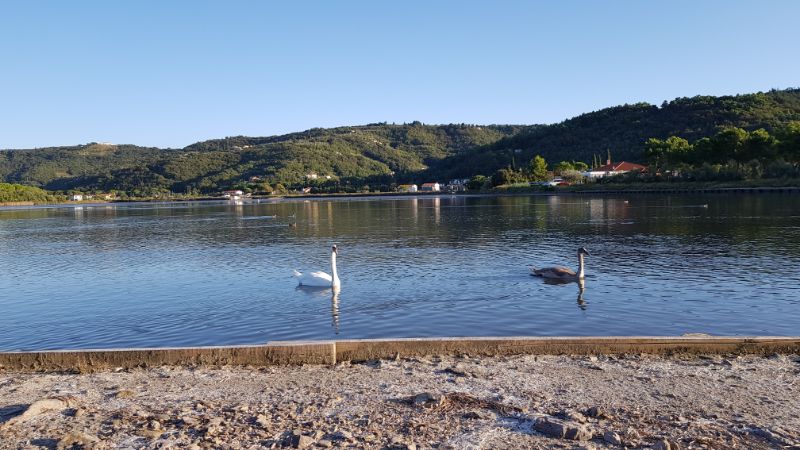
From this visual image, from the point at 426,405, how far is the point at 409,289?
39.1 ft

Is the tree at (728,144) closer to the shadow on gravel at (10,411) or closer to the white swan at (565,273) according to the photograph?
the white swan at (565,273)

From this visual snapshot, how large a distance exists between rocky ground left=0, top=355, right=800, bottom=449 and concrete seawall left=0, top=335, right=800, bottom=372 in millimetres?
292

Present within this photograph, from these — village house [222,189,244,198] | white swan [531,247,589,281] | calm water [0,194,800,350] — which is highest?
village house [222,189,244,198]

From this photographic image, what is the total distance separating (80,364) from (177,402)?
9.53ft

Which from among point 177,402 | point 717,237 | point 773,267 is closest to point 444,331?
point 177,402

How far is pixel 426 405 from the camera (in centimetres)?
765

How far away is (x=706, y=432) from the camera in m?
6.71

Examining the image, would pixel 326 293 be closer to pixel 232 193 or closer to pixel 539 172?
pixel 539 172

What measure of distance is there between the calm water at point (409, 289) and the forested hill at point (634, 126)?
342 feet

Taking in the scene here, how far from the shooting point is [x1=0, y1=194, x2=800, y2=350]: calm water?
14289mm

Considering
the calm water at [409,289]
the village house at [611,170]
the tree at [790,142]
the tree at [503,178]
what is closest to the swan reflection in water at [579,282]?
the calm water at [409,289]

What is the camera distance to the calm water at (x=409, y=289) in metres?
14.3

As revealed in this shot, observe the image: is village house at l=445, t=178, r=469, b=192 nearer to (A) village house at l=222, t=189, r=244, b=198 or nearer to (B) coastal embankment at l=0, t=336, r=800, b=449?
(A) village house at l=222, t=189, r=244, b=198

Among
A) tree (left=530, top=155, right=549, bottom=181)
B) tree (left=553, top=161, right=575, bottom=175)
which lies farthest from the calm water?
tree (left=553, top=161, right=575, bottom=175)
